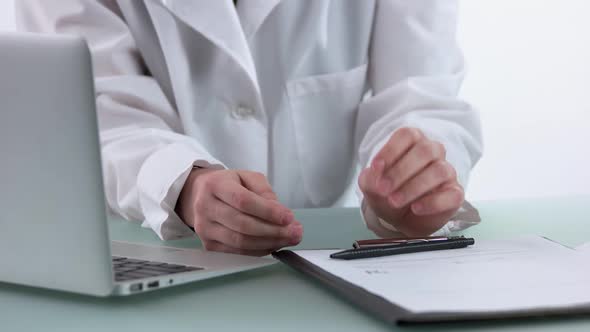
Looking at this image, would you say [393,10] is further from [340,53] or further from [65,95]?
[65,95]

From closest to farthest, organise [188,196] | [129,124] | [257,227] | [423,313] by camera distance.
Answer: [423,313], [257,227], [188,196], [129,124]

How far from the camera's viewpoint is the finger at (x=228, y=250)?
66 centimetres

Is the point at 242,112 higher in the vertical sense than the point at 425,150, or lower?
lower

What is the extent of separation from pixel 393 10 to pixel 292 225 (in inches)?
25.0

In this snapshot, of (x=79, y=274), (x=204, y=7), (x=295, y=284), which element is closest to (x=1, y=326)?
(x=79, y=274)

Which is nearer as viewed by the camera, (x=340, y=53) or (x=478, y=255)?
(x=478, y=255)

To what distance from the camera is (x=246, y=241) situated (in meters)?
0.66

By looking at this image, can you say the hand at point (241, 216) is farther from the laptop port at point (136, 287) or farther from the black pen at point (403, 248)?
the laptop port at point (136, 287)

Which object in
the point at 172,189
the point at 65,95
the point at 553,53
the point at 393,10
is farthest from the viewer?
the point at 553,53

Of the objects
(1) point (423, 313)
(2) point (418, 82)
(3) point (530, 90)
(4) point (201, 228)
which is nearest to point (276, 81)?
(2) point (418, 82)

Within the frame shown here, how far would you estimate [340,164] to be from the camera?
49.3 inches

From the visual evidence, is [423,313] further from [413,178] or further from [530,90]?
[530,90]

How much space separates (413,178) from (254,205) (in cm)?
17

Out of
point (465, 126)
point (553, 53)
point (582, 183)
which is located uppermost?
point (465, 126)
